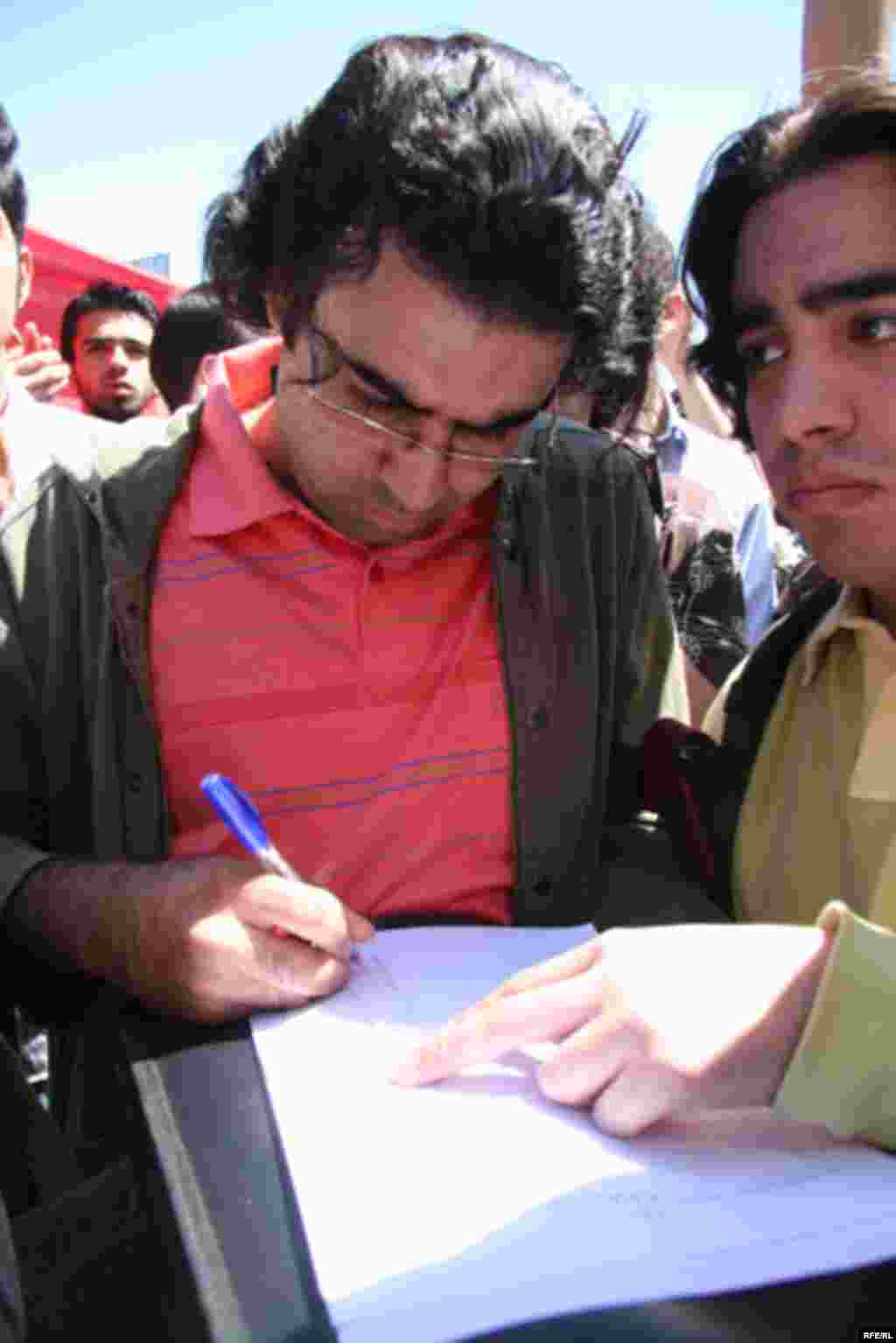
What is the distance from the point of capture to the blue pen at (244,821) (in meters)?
0.92

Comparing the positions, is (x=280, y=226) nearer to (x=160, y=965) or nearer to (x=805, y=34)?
(x=160, y=965)

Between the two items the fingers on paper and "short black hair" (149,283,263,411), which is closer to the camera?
the fingers on paper

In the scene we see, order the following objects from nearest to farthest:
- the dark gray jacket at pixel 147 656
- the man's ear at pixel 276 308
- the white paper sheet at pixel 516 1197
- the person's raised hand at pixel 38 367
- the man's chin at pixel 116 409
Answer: the white paper sheet at pixel 516 1197
the dark gray jacket at pixel 147 656
the man's ear at pixel 276 308
the person's raised hand at pixel 38 367
the man's chin at pixel 116 409

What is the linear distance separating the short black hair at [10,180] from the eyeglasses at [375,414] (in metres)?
0.79

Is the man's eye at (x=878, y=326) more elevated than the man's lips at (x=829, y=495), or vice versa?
the man's eye at (x=878, y=326)

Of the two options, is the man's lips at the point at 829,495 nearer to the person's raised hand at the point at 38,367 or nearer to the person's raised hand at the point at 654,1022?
the person's raised hand at the point at 654,1022

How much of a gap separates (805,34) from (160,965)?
3.89 metres

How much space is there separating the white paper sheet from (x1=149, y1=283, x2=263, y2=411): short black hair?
2.51m

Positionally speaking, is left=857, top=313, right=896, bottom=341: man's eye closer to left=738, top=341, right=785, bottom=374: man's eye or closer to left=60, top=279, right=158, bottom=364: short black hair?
left=738, top=341, right=785, bottom=374: man's eye

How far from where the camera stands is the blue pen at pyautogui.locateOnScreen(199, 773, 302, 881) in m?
0.92

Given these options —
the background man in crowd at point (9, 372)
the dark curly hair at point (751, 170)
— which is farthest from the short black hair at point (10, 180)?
the dark curly hair at point (751, 170)

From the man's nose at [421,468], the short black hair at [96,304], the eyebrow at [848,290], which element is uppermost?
the short black hair at [96,304]

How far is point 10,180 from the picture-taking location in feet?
5.43

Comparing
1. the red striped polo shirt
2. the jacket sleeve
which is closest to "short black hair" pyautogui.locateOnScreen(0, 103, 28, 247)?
the red striped polo shirt
